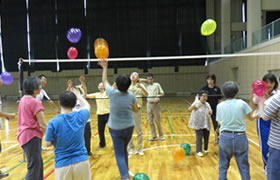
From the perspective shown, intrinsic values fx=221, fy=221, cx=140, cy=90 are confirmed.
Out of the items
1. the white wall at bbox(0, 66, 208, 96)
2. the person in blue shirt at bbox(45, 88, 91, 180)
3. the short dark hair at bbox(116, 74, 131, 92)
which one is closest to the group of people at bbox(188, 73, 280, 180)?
the short dark hair at bbox(116, 74, 131, 92)

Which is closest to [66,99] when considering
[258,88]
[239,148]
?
[239,148]

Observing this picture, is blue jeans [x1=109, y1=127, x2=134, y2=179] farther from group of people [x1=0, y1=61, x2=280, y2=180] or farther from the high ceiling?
the high ceiling

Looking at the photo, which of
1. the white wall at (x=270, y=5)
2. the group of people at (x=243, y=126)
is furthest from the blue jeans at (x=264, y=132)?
the white wall at (x=270, y=5)

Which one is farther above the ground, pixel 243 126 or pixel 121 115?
pixel 121 115

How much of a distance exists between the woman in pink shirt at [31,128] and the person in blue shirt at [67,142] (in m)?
0.69

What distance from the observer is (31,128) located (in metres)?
2.77

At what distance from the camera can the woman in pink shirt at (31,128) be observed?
2.70 m

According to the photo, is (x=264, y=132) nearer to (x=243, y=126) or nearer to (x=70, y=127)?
(x=243, y=126)

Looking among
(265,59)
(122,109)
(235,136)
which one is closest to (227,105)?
(235,136)

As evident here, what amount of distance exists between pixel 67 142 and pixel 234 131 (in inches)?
74.3

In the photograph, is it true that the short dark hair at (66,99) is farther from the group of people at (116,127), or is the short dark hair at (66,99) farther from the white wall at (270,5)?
the white wall at (270,5)

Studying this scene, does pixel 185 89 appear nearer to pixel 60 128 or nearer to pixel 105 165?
pixel 105 165

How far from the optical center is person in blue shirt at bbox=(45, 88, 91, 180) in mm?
2100

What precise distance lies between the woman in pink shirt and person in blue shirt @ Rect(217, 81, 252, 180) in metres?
2.21
